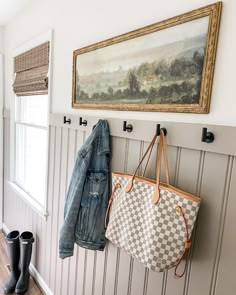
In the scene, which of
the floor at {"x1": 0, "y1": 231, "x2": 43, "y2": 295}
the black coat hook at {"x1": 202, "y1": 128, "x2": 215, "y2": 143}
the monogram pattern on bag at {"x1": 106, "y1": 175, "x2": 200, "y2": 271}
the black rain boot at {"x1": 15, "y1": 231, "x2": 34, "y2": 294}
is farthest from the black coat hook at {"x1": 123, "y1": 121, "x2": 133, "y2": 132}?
the floor at {"x1": 0, "y1": 231, "x2": 43, "y2": 295}

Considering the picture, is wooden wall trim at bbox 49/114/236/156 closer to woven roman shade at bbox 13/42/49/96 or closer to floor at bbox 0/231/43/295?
woven roman shade at bbox 13/42/49/96

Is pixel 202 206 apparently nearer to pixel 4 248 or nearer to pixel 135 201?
pixel 135 201

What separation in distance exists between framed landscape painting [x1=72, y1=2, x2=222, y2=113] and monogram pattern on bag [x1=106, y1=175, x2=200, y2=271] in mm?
351

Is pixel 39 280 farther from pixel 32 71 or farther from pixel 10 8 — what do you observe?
pixel 10 8

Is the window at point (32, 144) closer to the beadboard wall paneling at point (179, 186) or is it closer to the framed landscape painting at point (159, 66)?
the beadboard wall paneling at point (179, 186)

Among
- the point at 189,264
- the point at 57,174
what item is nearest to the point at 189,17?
the point at 189,264

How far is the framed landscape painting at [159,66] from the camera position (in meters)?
0.85

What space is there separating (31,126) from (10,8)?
1.14 metres

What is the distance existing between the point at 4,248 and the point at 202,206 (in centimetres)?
261

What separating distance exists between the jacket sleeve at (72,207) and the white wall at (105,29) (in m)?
0.33

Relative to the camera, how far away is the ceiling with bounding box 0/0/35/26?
2086mm

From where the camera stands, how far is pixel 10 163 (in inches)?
109

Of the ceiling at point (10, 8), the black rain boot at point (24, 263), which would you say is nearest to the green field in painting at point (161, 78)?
the ceiling at point (10, 8)

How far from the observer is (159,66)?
39.8 inches
